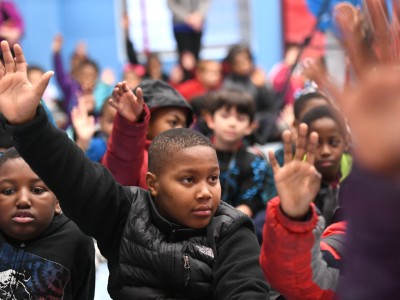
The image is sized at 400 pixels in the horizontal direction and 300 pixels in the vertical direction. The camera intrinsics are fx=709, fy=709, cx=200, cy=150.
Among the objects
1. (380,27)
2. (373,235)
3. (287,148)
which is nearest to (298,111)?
(287,148)

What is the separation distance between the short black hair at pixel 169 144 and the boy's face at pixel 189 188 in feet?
0.05

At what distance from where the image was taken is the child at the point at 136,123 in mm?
2145

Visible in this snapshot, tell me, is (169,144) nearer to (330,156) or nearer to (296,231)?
(296,231)

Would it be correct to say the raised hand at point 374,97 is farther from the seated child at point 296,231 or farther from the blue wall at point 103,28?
the blue wall at point 103,28

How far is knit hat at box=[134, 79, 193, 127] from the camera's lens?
9.25 ft

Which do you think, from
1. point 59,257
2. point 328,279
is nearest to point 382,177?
point 328,279

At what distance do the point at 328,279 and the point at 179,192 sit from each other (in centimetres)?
55

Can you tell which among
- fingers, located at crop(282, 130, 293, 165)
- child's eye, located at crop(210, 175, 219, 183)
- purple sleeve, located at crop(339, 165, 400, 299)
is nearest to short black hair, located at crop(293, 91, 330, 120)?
child's eye, located at crop(210, 175, 219, 183)

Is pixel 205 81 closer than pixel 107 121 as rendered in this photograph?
No

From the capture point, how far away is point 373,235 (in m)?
1.00

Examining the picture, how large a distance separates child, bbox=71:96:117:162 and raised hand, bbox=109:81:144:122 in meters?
0.87

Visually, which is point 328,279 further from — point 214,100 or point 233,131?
point 214,100

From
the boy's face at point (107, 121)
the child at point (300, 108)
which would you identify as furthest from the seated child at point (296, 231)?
the boy's face at point (107, 121)

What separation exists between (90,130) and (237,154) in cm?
77
